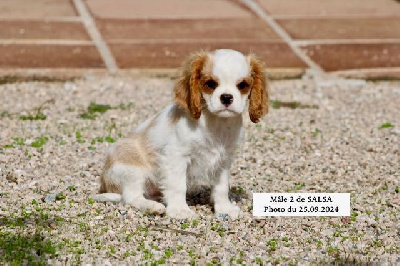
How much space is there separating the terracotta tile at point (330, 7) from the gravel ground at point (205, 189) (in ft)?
10.6

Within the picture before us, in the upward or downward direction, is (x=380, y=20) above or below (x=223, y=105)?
above

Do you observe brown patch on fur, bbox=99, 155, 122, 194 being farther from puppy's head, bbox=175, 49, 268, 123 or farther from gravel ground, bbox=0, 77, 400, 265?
puppy's head, bbox=175, 49, 268, 123

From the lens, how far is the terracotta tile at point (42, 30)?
488 inches

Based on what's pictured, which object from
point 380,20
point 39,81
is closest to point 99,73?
point 39,81

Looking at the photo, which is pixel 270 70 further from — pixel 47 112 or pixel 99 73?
pixel 47 112

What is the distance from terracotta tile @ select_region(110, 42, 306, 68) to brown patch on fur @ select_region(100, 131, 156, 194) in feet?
17.3

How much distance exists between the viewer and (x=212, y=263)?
5145mm

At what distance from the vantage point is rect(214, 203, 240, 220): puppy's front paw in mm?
6161

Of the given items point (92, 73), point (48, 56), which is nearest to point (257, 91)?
point (92, 73)

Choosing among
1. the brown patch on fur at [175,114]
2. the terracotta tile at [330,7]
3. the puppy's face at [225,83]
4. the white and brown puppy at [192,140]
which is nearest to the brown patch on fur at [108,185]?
the white and brown puppy at [192,140]

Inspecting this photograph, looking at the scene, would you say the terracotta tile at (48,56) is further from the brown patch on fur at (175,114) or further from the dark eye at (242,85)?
the dark eye at (242,85)

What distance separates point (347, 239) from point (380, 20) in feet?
29.3

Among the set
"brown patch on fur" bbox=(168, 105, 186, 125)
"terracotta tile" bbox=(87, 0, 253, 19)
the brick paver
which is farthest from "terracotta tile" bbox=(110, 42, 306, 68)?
"brown patch on fur" bbox=(168, 105, 186, 125)

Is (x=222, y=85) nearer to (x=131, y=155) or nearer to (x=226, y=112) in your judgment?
(x=226, y=112)
